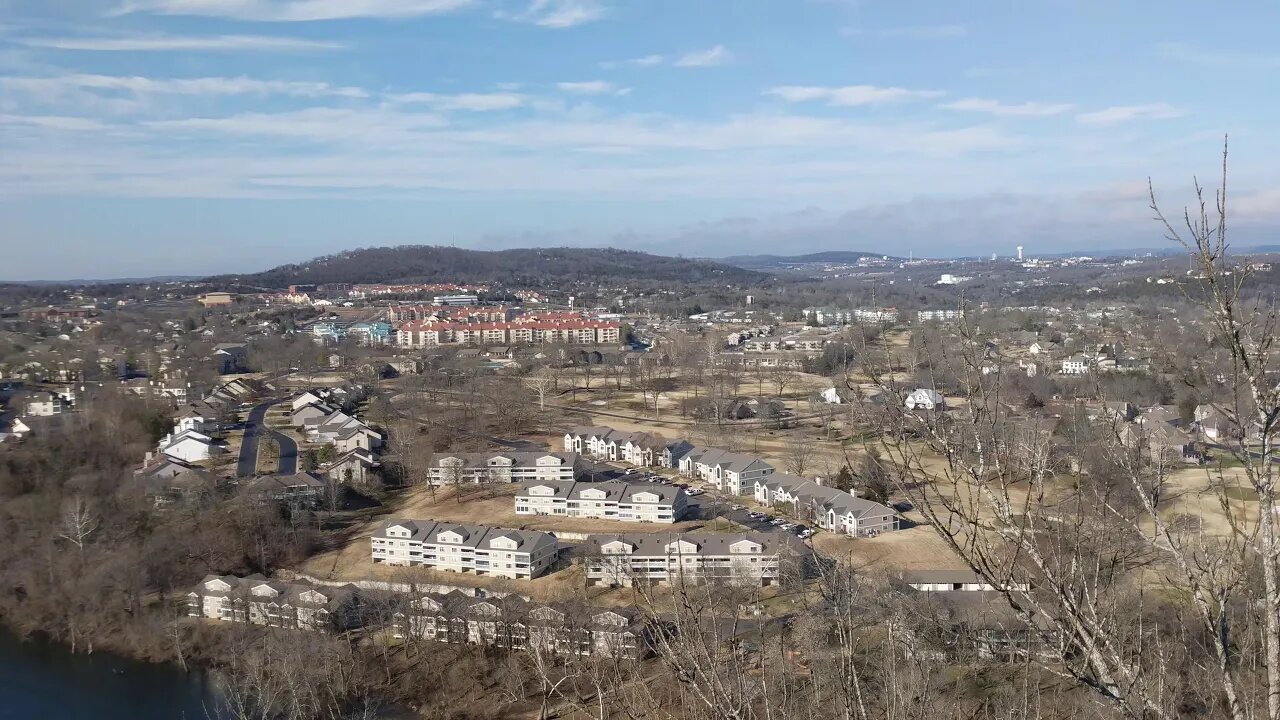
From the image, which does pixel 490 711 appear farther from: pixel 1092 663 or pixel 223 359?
pixel 223 359

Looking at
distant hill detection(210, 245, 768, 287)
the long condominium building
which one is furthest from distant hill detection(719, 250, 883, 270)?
the long condominium building

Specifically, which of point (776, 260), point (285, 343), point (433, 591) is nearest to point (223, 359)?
point (285, 343)

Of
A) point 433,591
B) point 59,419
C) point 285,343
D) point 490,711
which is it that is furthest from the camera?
point 285,343

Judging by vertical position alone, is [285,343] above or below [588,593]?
→ above

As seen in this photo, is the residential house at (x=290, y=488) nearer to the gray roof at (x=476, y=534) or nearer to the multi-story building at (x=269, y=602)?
the gray roof at (x=476, y=534)

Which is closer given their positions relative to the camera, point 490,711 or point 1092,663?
point 1092,663

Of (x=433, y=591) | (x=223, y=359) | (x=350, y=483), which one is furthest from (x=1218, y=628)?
(x=223, y=359)

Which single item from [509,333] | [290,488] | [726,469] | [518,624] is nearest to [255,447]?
[290,488]

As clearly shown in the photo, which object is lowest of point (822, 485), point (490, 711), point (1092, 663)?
point (490, 711)

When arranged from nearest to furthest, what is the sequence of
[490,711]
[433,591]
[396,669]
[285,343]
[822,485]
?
[490,711]
[396,669]
[433,591]
[822,485]
[285,343]
